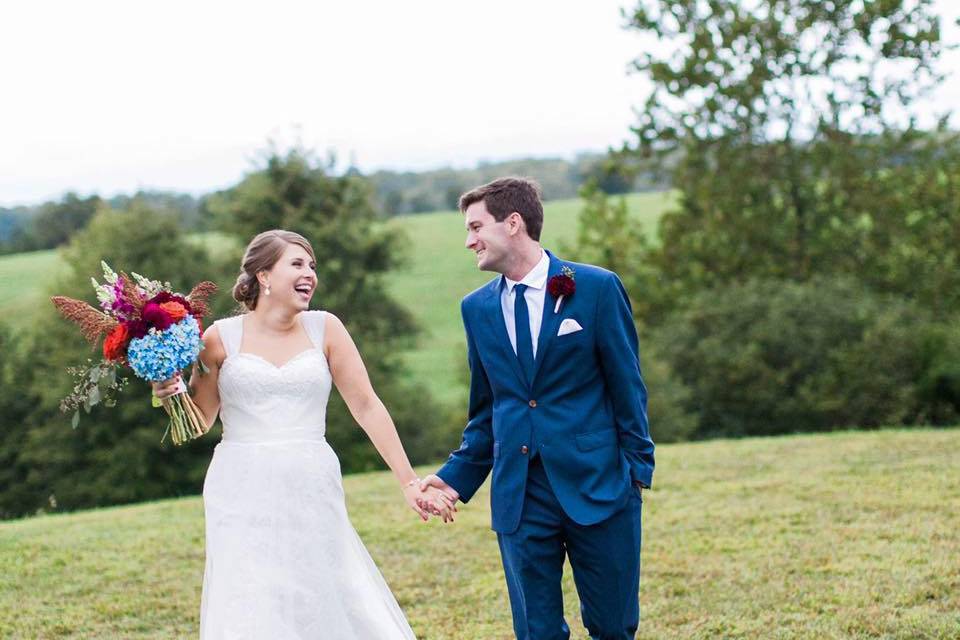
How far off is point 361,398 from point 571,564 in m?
1.25

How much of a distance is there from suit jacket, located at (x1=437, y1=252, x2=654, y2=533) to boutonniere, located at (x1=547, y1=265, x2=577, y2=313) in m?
0.02

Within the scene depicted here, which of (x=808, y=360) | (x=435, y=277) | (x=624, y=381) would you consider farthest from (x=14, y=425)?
(x=435, y=277)

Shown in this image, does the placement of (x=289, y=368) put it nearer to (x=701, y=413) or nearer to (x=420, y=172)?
(x=701, y=413)

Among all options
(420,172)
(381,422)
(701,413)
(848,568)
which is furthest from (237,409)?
(420,172)

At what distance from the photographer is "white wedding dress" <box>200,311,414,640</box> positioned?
5.02 metres

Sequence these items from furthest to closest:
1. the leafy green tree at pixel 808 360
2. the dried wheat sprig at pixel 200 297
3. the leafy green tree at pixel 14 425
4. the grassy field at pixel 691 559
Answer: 1. the leafy green tree at pixel 14 425
2. the leafy green tree at pixel 808 360
3. the grassy field at pixel 691 559
4. the dried wheat sprig at pixel 200 297

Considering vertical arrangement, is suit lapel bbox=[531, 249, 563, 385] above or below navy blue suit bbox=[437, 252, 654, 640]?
above

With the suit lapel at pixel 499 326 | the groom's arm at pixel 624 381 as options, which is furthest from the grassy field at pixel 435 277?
the groom's arm at pixel 624 381

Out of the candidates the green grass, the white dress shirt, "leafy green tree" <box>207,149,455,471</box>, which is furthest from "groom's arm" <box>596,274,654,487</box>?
the green grass

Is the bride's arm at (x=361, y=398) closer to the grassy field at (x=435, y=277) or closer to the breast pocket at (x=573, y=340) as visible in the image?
the breast pocket at (x=573, y=340)

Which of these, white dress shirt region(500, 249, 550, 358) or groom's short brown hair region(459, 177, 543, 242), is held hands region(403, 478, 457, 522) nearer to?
white dress shirt region(500, 249, 550, 358)

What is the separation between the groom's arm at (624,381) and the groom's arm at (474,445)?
58 centimetres

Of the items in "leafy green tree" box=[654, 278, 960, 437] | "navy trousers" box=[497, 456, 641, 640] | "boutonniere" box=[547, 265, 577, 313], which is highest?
"boutonniere" box=[547, 265, 577, 313]

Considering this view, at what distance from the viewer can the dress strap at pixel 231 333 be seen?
17.5ft
